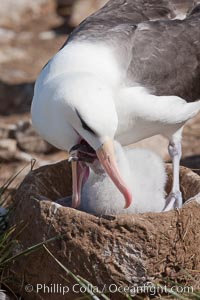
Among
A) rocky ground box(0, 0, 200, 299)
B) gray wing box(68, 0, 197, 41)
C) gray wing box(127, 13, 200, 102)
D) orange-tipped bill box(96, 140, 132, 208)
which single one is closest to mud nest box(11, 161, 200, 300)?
rocky ground box(0, 0, 200, 299)

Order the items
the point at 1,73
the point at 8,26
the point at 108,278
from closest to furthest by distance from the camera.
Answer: the point at 108,278 < the point at 1,73 < the point at 8,26

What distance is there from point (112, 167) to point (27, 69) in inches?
198

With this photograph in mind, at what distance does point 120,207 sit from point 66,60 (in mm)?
937

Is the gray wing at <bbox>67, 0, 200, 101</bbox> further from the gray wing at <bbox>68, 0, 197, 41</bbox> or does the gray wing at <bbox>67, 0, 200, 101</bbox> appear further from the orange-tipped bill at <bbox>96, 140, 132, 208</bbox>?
the orange-tipped bill at <bbox>96, 140, 132, 208</bbox>

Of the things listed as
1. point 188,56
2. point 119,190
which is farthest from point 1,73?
point 119,190

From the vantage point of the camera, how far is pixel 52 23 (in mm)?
11188

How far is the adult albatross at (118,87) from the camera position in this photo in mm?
4957

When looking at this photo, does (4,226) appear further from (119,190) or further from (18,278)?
(119,190)

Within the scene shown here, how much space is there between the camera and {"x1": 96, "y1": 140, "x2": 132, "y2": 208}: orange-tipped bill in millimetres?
5002

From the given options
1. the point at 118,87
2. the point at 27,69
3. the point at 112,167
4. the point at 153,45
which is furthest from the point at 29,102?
the point at 112,167

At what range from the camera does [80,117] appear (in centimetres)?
488

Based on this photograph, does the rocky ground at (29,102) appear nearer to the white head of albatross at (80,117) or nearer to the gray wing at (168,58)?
the white head of albatross at (80,117)

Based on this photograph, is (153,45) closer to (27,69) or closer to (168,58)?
(168,58)

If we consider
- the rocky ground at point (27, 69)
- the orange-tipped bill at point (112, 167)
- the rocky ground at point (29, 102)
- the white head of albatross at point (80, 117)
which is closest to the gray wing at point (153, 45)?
the white head of albatross at point (80, 117)
